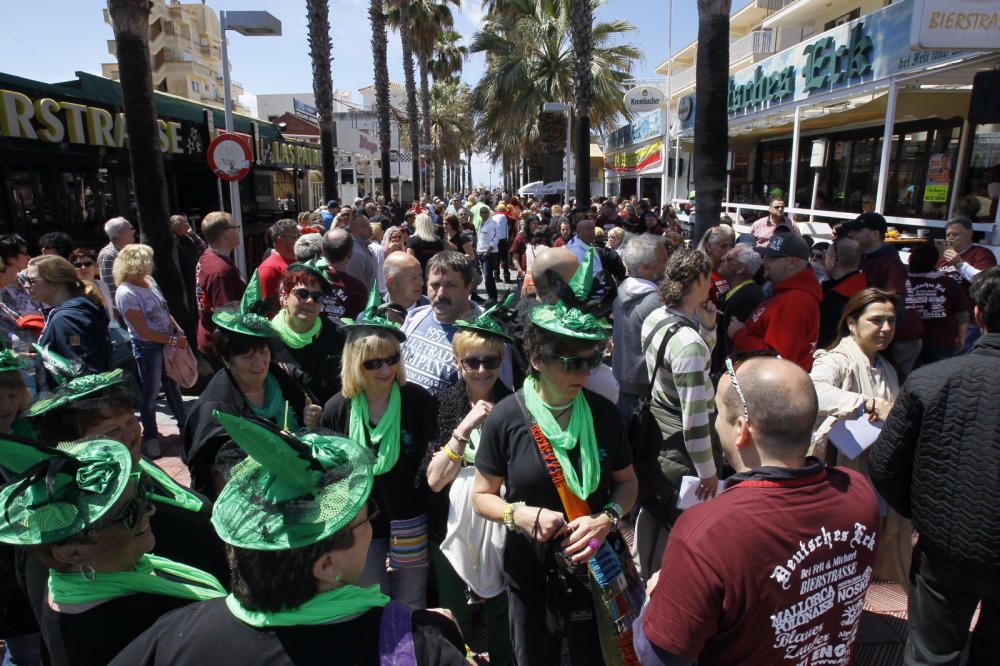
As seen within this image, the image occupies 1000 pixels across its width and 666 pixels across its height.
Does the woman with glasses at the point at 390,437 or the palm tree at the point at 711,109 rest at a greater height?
the palm tree at the point at 711,109

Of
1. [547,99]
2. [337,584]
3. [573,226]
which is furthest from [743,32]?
[337,584]

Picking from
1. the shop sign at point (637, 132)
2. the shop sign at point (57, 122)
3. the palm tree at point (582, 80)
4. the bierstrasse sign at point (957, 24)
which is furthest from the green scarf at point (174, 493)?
the shop sign at point (637, 132)

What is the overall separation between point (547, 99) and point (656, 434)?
21717mm

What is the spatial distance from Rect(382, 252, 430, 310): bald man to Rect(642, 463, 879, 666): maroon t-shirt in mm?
2987

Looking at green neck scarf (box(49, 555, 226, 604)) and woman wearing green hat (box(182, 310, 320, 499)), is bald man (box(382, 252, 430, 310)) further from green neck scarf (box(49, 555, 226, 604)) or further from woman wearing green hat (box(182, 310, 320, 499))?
green neck scarf (box(49, 555, 226, 604))

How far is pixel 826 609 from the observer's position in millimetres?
1592

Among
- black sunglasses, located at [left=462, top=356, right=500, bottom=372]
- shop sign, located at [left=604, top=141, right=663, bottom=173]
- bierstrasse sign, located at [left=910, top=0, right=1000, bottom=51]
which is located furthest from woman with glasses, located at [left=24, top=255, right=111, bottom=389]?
shop sign, located at [left=604, top=141, right=663, bottom=173]

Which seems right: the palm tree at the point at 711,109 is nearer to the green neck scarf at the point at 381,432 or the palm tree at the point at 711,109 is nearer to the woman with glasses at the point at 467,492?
the woman with glasses at the point at 467,492

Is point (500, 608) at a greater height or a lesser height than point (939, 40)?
lesser

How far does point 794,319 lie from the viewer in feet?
12.2

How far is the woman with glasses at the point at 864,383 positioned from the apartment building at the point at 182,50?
55.5m

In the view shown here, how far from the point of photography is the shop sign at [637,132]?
20.0 m

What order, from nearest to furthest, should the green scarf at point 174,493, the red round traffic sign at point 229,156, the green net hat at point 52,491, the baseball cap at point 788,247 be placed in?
1. the green net hat at point 52,491
2. the green scarf at point 174,493
3. the baseball cap at point 788,247
4. the red round traffic sign at point 229,156

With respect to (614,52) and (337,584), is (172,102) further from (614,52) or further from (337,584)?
(614,52)
